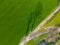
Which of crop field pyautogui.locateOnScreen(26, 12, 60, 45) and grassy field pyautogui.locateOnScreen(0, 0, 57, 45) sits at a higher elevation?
grassy field pyautogui.locateOnScreen(0, 0, 57, 45)

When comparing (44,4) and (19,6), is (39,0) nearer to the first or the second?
(44,4)

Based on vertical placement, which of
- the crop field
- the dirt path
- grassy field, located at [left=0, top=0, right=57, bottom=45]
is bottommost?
the crop field

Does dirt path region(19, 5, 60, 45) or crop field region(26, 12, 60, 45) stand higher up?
dirt path region(19, 5, 60, 45)

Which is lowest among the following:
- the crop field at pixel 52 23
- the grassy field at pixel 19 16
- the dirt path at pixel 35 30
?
the crop field at pixel 52 23

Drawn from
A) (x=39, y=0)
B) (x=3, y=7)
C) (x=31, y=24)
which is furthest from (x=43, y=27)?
(x=3, y=7)

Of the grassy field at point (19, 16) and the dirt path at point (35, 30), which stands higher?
the grassy field at point (19, 16)

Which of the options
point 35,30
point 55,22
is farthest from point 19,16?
point 55,22

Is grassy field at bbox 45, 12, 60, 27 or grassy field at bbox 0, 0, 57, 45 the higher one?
grassy field at bbox 0, 0, 57, 45

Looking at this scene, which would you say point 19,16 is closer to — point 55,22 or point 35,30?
point 35,30
